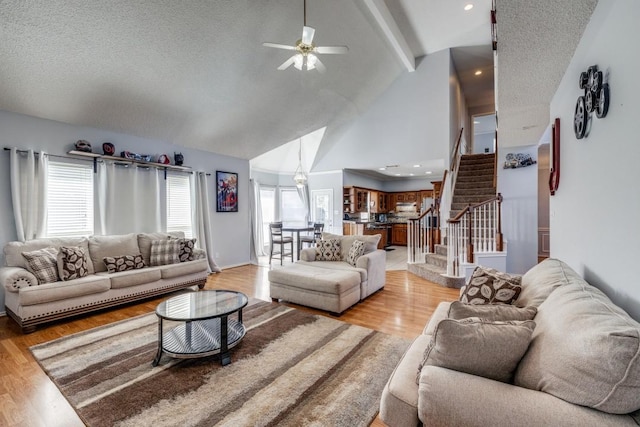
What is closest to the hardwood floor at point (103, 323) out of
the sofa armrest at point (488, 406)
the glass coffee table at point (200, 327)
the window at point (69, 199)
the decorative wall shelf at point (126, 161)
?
the glass coffee table at point (200, 327)

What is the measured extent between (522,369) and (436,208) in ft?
18.5

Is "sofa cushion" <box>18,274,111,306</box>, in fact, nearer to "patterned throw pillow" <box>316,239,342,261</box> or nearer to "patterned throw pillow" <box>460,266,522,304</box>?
"patterned throw pillow" <box>316,239,342,261</box>

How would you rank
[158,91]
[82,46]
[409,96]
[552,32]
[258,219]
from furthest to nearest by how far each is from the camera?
[258,219] < [409,96] < [158,91] < [82,46] < [552,32]

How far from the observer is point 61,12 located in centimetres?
276

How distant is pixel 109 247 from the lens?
4.08 m

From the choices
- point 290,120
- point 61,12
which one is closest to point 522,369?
point 61,12

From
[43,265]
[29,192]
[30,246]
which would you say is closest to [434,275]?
[43,265]

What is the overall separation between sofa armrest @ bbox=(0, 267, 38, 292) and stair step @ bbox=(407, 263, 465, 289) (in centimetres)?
543

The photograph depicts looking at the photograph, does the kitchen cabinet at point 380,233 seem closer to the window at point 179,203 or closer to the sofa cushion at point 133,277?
the window at point 179,203

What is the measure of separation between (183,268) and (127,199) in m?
1.57

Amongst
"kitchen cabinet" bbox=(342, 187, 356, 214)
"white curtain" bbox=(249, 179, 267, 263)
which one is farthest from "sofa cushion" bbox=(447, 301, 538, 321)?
"kitchen cabinet" bbox=(342, 187, 356, 214)

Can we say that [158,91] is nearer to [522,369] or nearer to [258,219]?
[258,219]

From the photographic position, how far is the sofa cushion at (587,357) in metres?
0.90

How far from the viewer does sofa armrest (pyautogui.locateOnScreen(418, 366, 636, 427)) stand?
3.13ft
